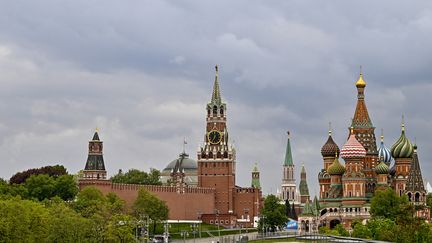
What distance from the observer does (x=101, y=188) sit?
603 ft

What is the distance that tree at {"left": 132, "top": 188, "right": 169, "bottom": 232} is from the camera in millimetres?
175125

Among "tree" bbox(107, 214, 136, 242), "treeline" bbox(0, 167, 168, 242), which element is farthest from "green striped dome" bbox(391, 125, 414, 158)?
"tree" bbox(107, 214, 136, 242)

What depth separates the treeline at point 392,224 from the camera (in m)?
134

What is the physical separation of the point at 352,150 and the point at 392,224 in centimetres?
3943

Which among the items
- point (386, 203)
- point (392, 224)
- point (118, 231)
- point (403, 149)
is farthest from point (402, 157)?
point (118, 231)

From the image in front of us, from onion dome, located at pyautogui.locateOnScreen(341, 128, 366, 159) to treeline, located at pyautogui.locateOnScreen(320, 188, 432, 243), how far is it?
35.0 feet

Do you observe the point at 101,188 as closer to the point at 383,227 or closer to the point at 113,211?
the point at 113,211

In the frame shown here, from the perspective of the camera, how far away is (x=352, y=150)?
636 feet

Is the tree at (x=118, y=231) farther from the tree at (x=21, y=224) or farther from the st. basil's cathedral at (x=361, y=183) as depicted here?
the st. basil's cathedral at (x=361, y=183)

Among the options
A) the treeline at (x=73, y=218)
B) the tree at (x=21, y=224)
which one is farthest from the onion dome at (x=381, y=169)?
the tree at (x=21, y=224)

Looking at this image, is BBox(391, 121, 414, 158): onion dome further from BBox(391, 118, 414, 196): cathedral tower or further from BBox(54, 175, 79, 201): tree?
BBox(54, 175, 79, 201): tree

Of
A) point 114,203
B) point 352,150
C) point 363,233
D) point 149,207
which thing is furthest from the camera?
point 352,150

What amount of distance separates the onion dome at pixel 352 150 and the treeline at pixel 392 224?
1067 centimetres

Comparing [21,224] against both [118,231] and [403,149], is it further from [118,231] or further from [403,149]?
[403,149]
